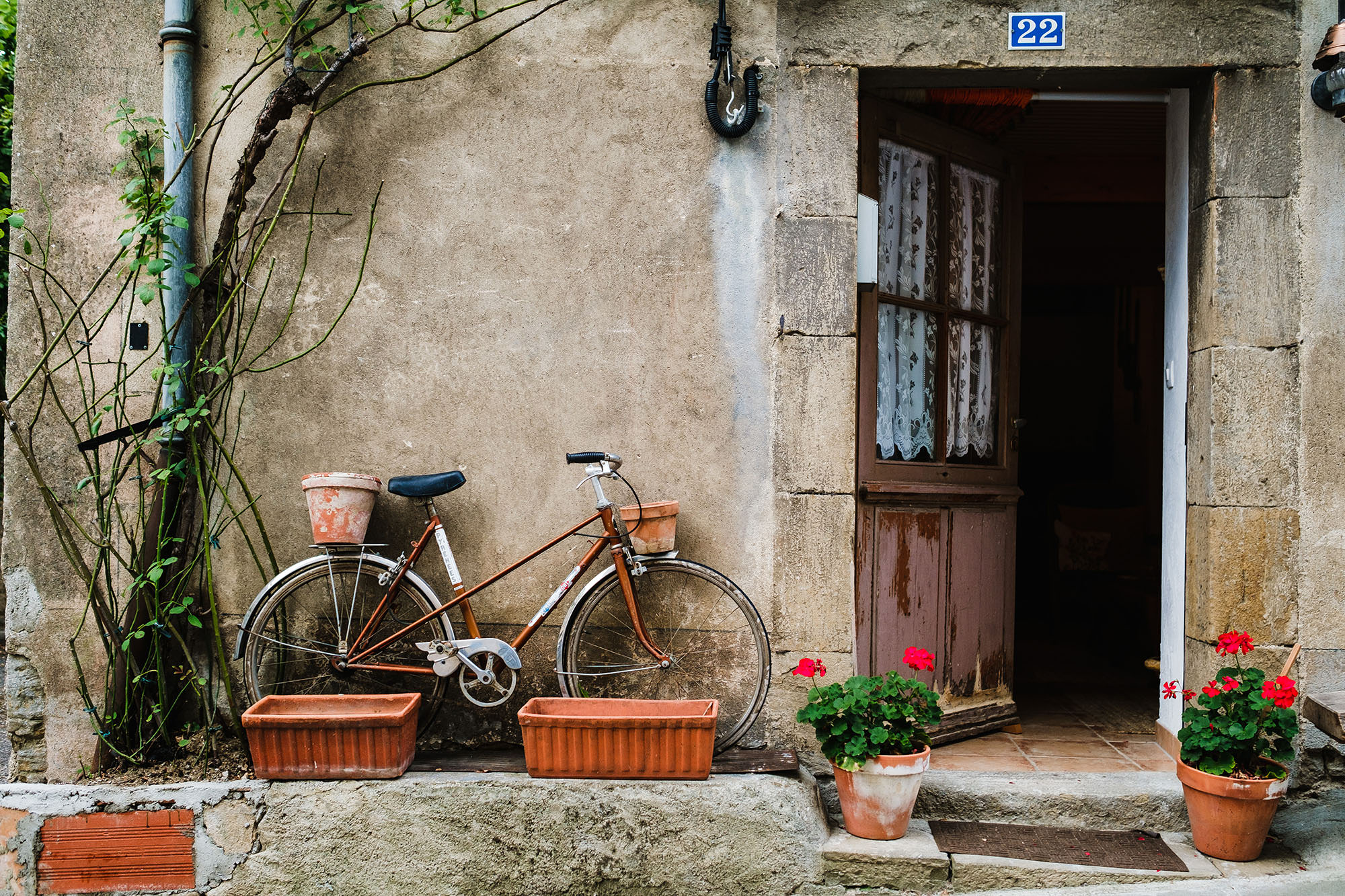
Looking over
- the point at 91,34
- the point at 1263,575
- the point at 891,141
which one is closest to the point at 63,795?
the point at 91,34

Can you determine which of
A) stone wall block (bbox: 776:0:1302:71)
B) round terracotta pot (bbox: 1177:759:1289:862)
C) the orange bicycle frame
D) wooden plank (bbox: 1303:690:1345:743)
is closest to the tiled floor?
round terracotta pot (bbox: 1177:759:1289:862)

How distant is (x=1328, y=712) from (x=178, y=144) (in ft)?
15.6

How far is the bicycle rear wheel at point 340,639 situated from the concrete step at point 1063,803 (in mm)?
2011

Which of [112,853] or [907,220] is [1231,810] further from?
[112,853]

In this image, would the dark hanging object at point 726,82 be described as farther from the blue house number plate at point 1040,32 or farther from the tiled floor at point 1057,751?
the tiled floor at point 1057,751

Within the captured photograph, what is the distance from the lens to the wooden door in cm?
399

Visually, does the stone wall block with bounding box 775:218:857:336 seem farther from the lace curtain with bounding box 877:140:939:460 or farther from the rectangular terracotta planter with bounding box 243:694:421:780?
the rectangular terracotta planter with bounding box 243:694:421:780

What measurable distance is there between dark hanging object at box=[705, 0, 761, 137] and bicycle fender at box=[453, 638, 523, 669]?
2.17m

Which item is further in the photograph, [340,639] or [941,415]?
[941,415]

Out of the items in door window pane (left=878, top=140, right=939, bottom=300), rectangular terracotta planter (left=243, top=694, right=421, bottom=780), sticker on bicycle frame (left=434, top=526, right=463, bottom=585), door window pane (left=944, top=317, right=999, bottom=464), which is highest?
door window pane (left=878, top=140, right=939, bottom=300)

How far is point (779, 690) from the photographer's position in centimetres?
366

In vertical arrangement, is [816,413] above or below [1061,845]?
above

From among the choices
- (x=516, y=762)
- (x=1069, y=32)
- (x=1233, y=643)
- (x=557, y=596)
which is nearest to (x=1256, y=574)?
(x=1233, y=643)

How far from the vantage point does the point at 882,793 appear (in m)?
3.25
